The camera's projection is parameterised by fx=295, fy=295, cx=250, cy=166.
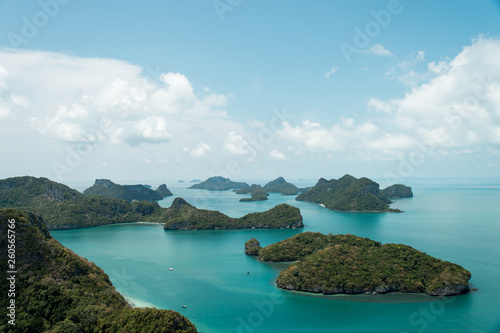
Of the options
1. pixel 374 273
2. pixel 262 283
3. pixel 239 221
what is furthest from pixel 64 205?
pixel 374 273

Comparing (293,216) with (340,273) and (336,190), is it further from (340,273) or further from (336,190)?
(336,190)

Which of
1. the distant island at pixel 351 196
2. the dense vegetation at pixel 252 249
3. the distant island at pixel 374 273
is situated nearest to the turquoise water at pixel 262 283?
the distant island at pixel 374 273

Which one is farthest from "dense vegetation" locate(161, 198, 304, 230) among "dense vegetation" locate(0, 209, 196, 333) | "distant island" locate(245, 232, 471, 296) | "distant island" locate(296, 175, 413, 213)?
"dense vegetation" locate(0, 209, 196, 333)

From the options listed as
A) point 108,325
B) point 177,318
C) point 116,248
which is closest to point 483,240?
point 177,318

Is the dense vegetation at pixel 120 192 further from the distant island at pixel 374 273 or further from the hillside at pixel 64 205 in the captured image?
the distant island at pixel 374 273

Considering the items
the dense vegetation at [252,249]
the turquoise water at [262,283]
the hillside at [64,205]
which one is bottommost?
the turquoise water at [262,283]
